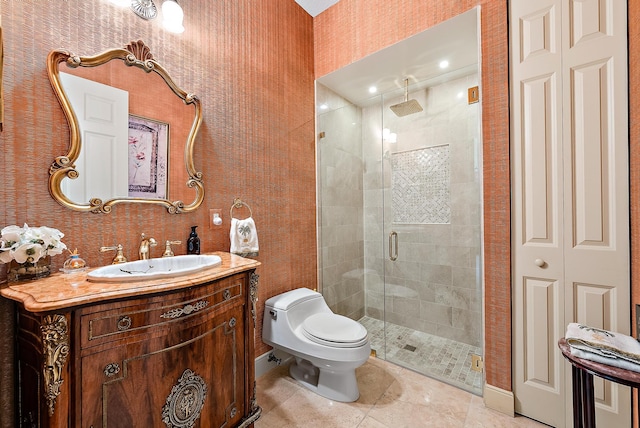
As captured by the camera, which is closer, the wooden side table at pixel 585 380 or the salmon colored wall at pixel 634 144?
the wooden side table at pixel 585 380

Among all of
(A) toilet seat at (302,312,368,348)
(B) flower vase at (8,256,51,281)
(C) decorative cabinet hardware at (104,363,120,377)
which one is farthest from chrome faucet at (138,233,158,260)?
(A) toilet seat at (302,312,368,348)

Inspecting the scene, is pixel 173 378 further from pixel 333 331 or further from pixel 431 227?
pixel 431 227

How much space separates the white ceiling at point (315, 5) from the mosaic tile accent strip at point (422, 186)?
4.73ft

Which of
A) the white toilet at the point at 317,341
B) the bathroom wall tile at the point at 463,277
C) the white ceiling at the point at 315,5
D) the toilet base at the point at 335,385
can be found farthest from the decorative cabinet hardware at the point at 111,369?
the white ceiling at the point at 315,5

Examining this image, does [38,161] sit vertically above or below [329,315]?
above

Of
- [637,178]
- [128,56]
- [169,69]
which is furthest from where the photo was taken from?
[169,69]

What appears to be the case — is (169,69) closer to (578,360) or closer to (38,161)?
(38,161)

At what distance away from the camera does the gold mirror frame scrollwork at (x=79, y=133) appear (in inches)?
47.4

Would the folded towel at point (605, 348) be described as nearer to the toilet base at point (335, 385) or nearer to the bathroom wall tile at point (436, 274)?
the toilet base at point (335, 385)

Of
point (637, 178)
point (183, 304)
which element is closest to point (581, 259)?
point (637, 178)

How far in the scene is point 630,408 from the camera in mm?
1326

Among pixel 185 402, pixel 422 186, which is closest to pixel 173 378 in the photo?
pixel 185 402

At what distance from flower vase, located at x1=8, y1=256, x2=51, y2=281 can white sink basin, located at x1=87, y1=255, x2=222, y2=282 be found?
0.56 feet

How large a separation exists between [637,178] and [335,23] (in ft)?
7.56
